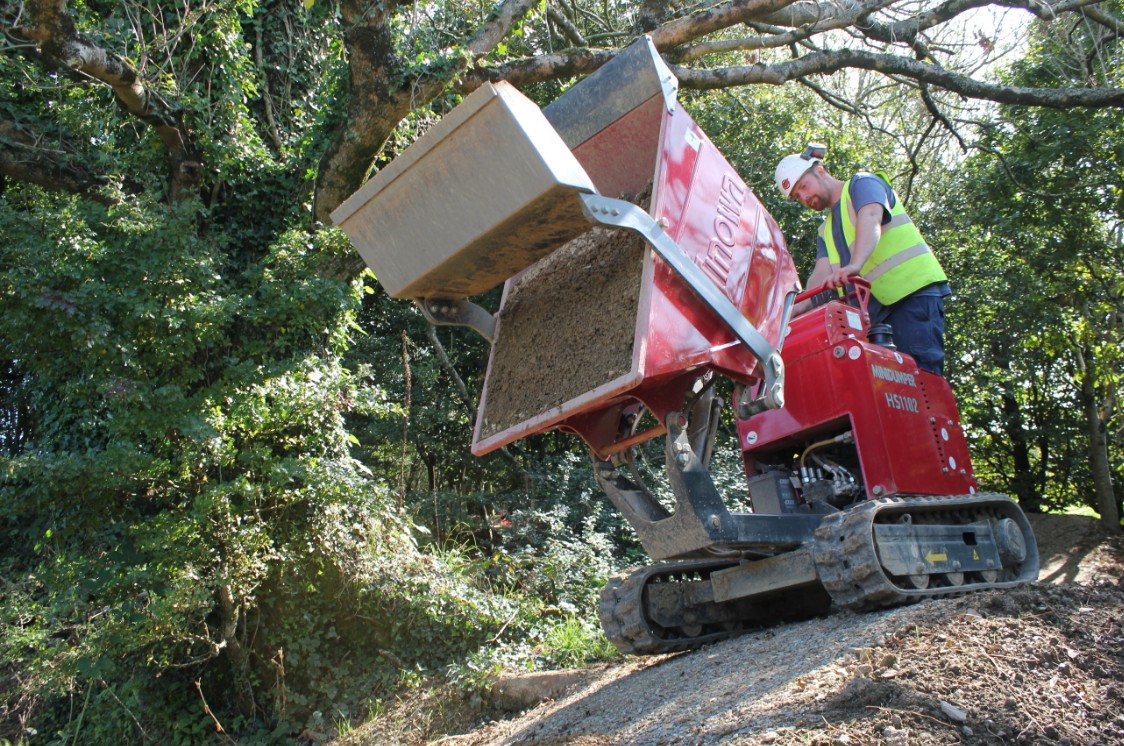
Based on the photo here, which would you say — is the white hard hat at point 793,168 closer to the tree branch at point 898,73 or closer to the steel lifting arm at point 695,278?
the steel lifting arm at point 695,278

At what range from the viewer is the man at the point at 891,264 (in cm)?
504

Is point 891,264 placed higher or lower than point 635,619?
higher

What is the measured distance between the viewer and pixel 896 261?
5.16 m

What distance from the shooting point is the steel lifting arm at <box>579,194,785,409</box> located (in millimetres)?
3658

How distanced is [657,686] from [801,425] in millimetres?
1490

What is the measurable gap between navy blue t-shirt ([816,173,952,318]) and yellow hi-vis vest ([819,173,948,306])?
4cm

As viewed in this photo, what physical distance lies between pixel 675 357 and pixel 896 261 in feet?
6.28

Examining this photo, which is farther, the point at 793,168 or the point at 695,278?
the point at 793,168

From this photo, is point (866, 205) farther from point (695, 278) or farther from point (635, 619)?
point (635, 619)

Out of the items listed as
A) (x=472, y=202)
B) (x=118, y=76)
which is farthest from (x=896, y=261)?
(x=118, y=76)

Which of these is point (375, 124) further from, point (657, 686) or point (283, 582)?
point (657, 686)

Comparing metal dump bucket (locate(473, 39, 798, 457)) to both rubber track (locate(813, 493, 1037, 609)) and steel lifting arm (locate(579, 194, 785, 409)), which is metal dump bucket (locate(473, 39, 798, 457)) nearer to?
steel lifting arm (locate(579, 194, 785, 409))

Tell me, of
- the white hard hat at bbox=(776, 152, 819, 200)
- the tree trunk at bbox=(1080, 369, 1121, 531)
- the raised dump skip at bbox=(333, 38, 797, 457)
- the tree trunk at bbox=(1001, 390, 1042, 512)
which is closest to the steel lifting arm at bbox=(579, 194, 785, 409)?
the raised dump skip at bbox=(333, 38, 797, 457)

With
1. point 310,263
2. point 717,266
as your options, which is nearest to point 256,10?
point 310,263
